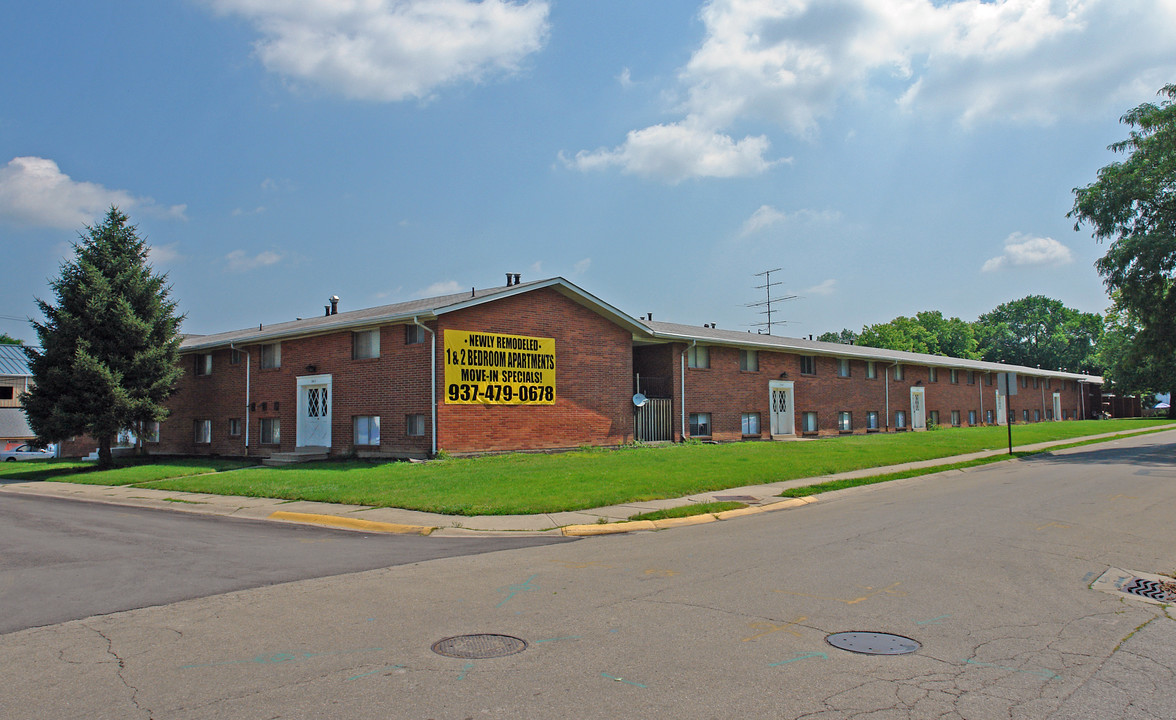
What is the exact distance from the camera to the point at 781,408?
113 ft

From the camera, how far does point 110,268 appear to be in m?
26.6

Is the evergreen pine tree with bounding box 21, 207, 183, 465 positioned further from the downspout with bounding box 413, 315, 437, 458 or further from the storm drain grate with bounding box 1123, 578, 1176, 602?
the storm drain grate with bounding box 1123, 578, 1176, 602

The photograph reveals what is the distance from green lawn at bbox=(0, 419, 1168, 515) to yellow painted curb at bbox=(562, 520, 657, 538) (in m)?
1.54

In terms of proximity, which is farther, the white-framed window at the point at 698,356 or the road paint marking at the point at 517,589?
the white-framed window at the point at 698,356

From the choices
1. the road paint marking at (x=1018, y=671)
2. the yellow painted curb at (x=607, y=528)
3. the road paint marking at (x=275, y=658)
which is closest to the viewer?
the road paint marking at (x=1018, y=671)

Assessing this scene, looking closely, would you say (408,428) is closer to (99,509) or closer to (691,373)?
(99,509)

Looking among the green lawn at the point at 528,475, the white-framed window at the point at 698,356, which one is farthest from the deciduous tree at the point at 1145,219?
the white-framed window at the point at 698,356

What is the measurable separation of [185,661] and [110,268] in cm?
2573

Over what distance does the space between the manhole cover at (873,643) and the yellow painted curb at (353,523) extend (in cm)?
746

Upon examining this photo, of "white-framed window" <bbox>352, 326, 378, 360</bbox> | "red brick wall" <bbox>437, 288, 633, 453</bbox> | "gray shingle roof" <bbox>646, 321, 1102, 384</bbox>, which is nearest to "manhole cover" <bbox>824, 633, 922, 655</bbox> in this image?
"red brick wall" <bbox>437, 288, 633, 453</bbox>

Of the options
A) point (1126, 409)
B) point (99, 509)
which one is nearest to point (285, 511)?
point (99, 509)

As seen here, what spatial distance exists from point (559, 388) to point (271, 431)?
429 inches

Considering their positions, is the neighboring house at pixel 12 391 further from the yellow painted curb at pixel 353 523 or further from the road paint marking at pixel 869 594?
the road paint marking at pixel 869 594

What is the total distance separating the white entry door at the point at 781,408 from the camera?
33.9 m
